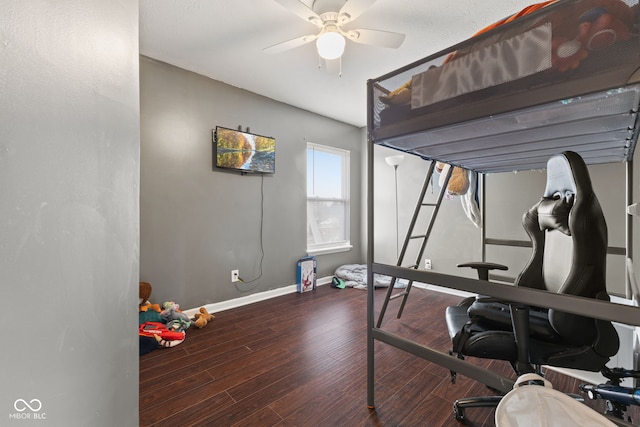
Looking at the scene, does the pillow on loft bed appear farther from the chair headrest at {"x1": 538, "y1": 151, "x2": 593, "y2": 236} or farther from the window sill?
the window sill

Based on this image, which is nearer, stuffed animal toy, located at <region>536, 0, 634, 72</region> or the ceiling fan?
stuffed animal toy, located at <region>536, 0, 634, 72</region>

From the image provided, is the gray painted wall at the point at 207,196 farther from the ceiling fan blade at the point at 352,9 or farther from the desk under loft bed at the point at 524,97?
the desk under loft bed at the point at 524,97

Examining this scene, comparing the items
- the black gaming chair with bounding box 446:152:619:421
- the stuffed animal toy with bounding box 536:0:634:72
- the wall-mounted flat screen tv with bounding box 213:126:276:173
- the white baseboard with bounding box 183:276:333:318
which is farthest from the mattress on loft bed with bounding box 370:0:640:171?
the white baseboard with bounding box 183:276:333:318

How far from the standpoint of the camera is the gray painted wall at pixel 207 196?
2385 millimetres

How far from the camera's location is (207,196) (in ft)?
8.95

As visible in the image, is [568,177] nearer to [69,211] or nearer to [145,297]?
[69,211]

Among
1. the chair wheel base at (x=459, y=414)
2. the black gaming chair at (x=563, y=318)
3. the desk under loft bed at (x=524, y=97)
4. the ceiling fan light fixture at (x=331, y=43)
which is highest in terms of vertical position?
the ceiling fan light fixture at (x=331, y=43)

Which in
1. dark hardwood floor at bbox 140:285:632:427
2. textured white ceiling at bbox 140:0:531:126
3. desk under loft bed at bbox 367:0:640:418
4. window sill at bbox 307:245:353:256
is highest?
textured white ceiling at bbox 140:0:531:126

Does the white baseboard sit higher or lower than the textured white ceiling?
lower

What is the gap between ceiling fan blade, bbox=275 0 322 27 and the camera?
150cm

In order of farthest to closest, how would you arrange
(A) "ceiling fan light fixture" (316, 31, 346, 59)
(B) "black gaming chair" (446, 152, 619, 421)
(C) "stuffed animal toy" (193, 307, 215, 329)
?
(C) "stuffed animal toy" (193, 307, 215, 329)
(A) "ceiling fan light fixture" (316, 31, 346, 59)
(B) "black gaming chair" (446, 152, 619, 421)

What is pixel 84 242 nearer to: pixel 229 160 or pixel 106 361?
pixel 106 361
